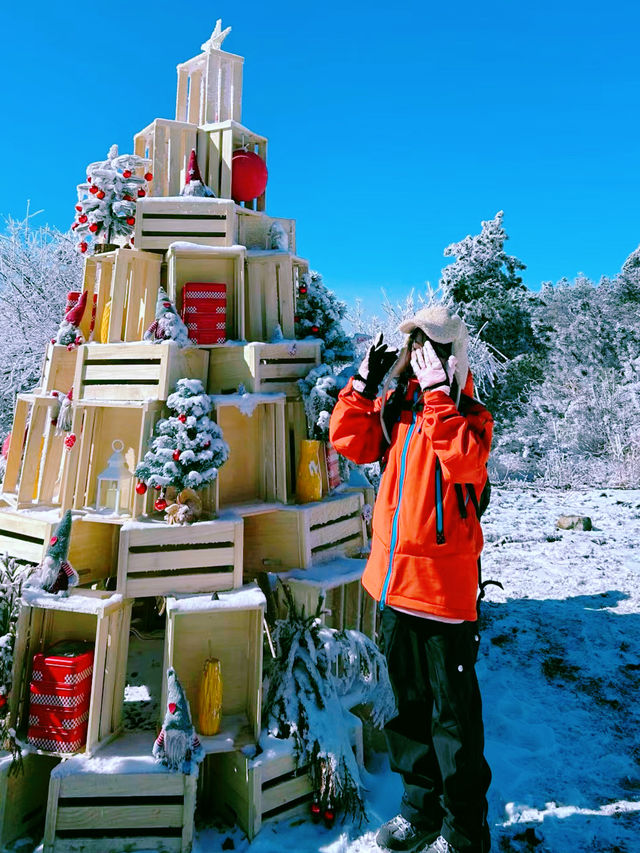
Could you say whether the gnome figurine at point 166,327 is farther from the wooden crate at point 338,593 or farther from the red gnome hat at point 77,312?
the wooden crate at point 338,593

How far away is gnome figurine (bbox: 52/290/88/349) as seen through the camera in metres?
4.34

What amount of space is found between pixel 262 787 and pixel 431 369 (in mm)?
2480

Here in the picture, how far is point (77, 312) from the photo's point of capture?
4.39 metres

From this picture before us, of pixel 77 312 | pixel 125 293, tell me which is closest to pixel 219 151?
pixel 125 293

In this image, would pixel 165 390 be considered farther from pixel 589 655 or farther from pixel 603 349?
pixel 603 349

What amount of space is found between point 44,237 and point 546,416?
632 inches

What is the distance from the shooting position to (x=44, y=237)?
12867 millimetres

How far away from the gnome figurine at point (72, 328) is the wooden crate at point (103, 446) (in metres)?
0.88

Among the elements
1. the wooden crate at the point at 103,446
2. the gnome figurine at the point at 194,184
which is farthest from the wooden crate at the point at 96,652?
the gnome figurine at the point at 194,184

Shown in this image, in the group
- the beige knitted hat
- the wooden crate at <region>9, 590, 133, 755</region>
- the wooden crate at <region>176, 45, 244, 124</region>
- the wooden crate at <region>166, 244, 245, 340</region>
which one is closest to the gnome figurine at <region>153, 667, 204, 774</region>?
the wooden crate at <region>9, 590, 133, 755</region>

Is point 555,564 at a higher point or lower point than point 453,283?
lower

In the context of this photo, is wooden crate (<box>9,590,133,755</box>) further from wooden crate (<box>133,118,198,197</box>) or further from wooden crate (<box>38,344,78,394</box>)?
wooden crate (<box>133,118,198,197</box>)

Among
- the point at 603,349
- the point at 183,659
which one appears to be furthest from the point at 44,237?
the point at 603,349

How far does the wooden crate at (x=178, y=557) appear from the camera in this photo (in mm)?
3254
